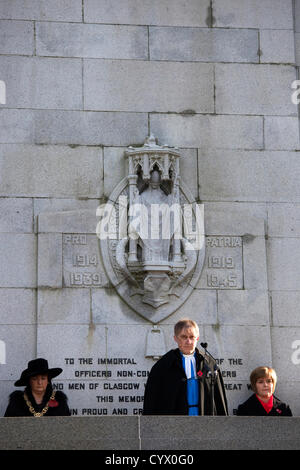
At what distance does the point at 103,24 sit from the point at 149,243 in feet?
10.5

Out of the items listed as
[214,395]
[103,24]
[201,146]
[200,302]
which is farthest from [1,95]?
[214,395]

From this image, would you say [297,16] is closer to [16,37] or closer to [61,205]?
[16,37]

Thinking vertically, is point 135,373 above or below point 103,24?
below

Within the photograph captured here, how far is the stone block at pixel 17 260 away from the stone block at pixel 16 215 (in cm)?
9

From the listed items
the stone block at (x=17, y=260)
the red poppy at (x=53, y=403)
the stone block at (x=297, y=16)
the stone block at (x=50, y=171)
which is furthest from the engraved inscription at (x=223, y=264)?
the stone block at (x=297, y=16)

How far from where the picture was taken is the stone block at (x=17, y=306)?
14062 millimetres

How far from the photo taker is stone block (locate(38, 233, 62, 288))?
14.2 meters

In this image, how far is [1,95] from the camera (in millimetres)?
14789

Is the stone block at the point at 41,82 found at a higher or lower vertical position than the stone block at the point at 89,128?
higher

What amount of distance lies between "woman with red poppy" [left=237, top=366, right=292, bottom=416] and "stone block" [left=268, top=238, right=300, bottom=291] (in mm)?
2111

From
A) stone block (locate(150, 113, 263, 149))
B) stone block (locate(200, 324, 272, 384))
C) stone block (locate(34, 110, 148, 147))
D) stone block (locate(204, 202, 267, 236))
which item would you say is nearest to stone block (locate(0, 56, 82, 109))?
stone block (locate(34, 110, 148, 147))

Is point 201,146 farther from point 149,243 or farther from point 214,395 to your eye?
point 214,395

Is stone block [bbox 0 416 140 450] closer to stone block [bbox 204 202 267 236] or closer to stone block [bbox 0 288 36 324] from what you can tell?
stone block [bbox 0 288 36 324]

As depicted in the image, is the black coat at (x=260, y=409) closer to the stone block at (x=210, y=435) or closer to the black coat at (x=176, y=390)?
the black coat at (x=176, y=390)
